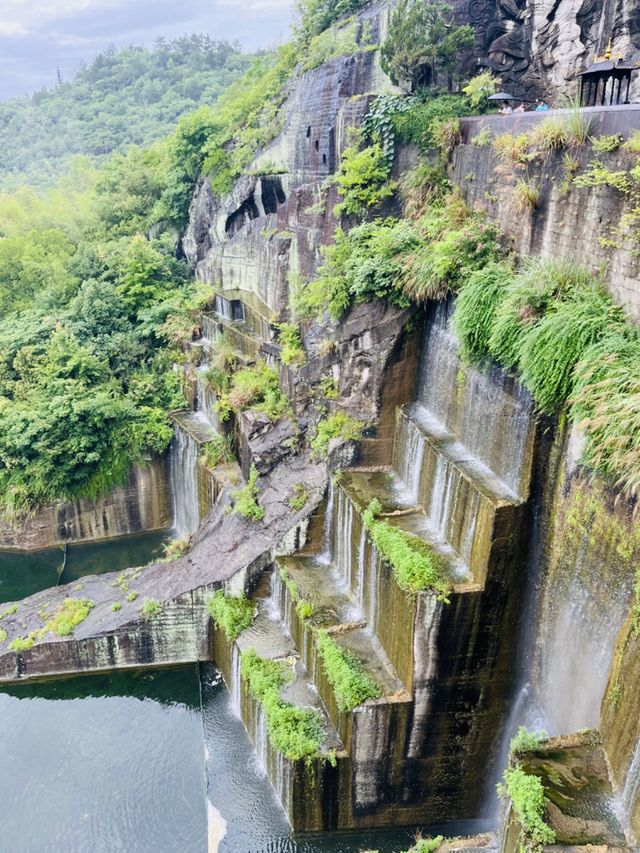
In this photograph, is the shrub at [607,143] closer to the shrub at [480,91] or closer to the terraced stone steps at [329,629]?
the shrub at [480,91]

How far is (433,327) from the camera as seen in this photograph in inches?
515

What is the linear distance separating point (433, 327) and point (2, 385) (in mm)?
14001

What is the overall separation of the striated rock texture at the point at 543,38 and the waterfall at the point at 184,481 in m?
12.1

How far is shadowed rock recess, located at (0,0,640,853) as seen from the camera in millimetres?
8477

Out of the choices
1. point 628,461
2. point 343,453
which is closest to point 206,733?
point 343,453

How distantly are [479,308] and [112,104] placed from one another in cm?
6330

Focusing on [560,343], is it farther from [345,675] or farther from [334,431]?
[334,431]

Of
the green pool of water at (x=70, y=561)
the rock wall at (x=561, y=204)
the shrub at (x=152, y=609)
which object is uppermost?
the rock wall at (x=561, y=204)

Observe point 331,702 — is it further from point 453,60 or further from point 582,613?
point 453,60

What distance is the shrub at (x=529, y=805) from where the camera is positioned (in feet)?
23.3

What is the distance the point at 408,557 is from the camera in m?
10.6

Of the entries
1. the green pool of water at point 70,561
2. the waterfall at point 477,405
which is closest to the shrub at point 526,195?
the waterfall at point 477,405

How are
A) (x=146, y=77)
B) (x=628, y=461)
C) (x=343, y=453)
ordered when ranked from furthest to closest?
1. (x=146, y=77)
2. (x=343, y=453)
3. (x=628, y=461)

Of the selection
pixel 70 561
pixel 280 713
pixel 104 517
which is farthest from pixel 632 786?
pixel 104 517
